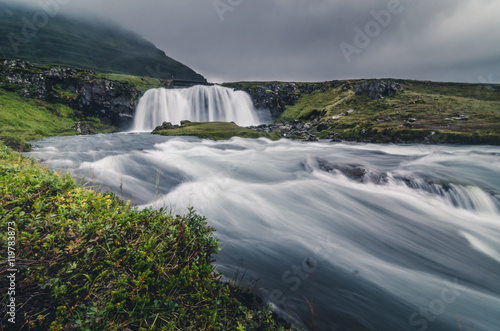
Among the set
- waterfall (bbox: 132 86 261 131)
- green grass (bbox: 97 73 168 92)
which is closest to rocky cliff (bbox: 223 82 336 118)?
waterfall (bbox: 132 86 261 131)

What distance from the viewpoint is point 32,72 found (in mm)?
33375

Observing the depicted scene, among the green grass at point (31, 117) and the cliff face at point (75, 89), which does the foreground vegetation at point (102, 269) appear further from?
the cliff face at point (75, 89)

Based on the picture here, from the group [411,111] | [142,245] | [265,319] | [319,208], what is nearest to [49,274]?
[142,245]

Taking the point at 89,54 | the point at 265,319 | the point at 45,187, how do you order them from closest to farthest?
the point at 265,319
the point at 45,187
the point at 89,54

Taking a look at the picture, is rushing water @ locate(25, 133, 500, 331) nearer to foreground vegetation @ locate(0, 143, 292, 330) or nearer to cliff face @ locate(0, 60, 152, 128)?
foreground vegetation @ locate(0, 143, 292, 330)

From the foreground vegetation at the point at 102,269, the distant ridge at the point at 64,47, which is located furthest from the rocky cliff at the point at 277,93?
the distant ridge at the point at 64,47

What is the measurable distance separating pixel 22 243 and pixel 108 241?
0.70 metres

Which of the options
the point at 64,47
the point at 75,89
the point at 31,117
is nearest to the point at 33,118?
the point at 31,117

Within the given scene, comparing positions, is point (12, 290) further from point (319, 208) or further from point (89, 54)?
point (89, 54)

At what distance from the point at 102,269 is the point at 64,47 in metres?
205

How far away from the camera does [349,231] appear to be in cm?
619

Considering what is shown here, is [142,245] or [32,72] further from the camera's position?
[32,72]

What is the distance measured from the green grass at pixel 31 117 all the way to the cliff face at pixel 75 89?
85.4 inches

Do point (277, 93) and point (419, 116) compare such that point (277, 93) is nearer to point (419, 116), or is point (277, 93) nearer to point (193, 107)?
point (193, 107)
